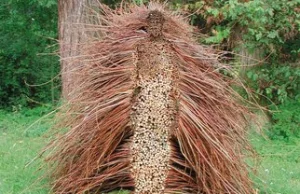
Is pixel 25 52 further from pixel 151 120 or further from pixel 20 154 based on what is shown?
pixel 151 120

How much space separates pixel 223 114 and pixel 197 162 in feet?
1.77

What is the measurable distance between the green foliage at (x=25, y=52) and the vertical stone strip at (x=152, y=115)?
317 inches

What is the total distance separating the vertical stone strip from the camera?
17.0 ft

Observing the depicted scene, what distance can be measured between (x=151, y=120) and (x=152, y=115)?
0.13 ft

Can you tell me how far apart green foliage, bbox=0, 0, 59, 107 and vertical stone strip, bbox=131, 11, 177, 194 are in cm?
806

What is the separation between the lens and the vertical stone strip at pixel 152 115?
5.19 metres

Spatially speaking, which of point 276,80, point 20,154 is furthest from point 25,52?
point 20,154

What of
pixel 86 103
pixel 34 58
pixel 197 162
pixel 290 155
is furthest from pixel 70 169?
pixel 34 58

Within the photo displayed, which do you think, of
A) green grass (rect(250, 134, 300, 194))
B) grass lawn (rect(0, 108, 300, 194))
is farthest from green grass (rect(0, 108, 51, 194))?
green grass (rect(250, 134, 300, 194))

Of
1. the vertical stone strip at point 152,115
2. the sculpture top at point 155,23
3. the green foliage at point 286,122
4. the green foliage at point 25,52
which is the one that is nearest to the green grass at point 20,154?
the vertical stone strip at point 152,115

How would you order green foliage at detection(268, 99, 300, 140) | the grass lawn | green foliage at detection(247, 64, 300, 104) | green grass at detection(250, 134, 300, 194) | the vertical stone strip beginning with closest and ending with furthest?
the vertical stone strip, the grass lawn, green grass at detection(250, 134, 300, 194), green foliage at detection(247, 64, 300, 104), green foliage at detection(268, 99, 300, 140)

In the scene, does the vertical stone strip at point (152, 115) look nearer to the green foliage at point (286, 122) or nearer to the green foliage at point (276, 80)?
the green foliage at point (276, 80)

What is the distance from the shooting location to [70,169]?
5945 mm

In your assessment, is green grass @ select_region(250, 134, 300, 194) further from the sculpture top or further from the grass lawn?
the sculpture top
